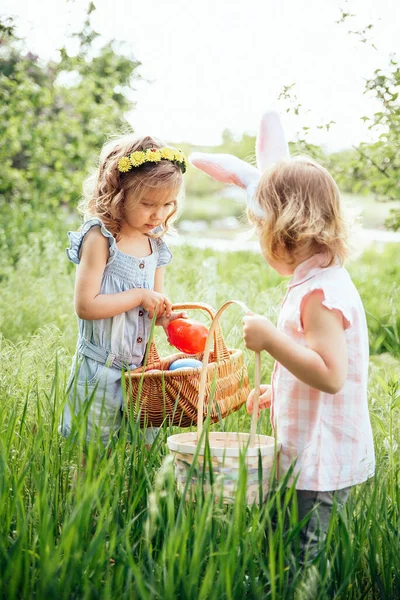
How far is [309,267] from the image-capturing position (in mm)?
2119

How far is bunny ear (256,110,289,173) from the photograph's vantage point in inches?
95.0

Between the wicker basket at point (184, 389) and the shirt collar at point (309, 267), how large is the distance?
1.46 ft

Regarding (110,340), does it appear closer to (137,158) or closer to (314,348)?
(137,158)

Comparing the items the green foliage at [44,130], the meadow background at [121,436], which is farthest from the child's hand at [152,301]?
→ the green foliage at [44,130]

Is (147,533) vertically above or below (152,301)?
below

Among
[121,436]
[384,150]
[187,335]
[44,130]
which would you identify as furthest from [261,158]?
[44,130]

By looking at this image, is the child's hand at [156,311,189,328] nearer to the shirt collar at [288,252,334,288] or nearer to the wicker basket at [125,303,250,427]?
the wicker basket at [125,303,250,427]

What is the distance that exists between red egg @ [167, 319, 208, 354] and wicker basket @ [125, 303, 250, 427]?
0.17 feet

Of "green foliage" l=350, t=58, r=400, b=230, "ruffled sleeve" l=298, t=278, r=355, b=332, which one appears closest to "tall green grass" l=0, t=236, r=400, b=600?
"ruffled sleeve" l=298, t=278, r=355, b=332

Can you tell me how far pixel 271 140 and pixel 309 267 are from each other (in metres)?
0.50

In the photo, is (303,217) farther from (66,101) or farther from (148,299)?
(66,101)

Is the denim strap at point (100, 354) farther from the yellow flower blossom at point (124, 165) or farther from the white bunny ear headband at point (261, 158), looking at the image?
the white bunny ear headband at point (261, 158)

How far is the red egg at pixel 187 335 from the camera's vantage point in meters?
2.74

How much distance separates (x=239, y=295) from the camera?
15.4ft
